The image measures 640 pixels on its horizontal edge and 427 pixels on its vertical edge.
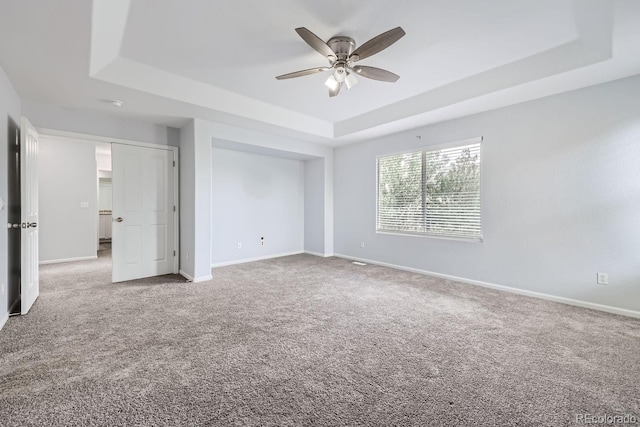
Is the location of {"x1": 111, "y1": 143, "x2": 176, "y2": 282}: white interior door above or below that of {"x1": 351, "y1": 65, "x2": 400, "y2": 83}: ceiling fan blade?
below

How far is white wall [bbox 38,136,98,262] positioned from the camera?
5.46m

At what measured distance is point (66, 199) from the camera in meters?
5.68

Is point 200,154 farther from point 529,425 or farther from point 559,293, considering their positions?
point 559,293

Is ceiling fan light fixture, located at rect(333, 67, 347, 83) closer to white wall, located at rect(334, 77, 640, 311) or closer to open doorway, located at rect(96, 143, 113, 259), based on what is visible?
white wall, located at rect(334, 77, 640, 311)

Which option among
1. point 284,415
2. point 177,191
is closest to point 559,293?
point 284,415

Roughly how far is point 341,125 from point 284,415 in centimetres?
469

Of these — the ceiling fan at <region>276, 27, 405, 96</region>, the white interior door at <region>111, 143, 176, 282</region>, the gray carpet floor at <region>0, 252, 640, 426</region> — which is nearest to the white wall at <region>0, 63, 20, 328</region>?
the gray carpet floor at <region>0, 252, 640, 426</region>

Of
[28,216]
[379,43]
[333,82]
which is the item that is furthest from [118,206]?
[379,43]

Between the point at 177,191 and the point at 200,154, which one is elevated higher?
the point at 200,154

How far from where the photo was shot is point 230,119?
4.24 meters

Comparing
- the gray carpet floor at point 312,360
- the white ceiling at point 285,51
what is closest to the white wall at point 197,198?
the white ceiling at point 285,51

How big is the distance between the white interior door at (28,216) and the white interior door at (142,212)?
0.88m

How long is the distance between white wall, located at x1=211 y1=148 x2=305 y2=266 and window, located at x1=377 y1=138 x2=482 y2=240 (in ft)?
6.95

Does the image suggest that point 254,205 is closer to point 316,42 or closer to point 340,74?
point 340,74
